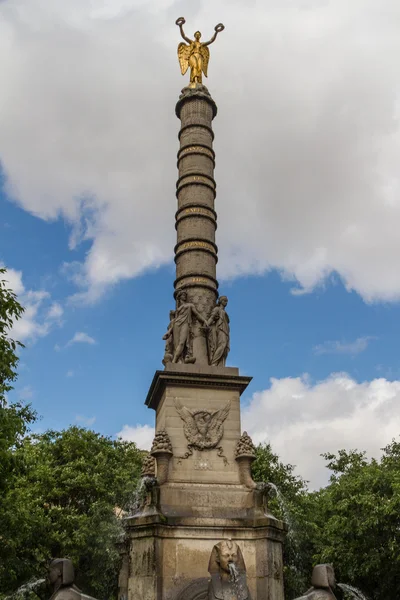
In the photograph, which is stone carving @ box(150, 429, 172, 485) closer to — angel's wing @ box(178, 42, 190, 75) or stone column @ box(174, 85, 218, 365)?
stone column @ box(174, 85, 218, 365)

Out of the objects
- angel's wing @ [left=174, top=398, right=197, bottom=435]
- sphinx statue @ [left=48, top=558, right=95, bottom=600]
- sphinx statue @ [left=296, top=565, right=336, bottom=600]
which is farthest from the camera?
angel's wing @ [left=174, top=398, right=197, bottom=435]

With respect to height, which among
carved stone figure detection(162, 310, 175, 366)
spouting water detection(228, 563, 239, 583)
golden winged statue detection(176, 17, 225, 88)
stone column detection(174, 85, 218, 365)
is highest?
golden winged statue detection(176, 17, 225, 88)

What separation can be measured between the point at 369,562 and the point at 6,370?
630 inches

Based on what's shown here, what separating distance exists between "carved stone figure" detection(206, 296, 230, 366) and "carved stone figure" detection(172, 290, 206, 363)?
28 cm

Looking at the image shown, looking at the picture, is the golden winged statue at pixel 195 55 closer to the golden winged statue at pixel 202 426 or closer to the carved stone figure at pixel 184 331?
the carved stone figure at pixel 184 331

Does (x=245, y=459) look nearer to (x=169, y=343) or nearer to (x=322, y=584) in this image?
(x=169, y=343)

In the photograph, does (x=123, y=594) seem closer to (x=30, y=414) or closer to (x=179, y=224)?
(x=30, y=414)

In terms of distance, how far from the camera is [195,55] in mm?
20672

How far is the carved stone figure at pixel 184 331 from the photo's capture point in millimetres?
15234

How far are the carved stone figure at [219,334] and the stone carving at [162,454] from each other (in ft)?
7.84

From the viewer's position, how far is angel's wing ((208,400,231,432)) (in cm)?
1424

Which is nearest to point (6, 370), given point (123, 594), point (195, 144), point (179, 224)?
point (123, 594)

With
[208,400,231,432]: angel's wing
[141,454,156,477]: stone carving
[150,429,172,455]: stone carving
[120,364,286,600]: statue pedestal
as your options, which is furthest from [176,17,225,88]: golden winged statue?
[141,454,156,477]: stone carving

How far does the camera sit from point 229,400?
48.2ft
